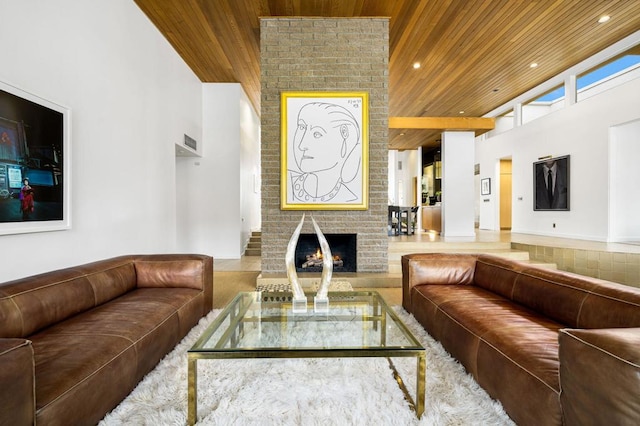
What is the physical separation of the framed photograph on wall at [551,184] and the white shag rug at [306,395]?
6343 mm

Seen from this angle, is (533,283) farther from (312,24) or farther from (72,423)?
(312,24)

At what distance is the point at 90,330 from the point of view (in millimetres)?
1633

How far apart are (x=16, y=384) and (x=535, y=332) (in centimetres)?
210

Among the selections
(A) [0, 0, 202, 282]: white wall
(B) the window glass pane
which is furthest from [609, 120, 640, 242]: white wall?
(A) [0, 0, 202, 282]: white wall

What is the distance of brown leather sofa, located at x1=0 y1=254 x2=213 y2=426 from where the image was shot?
105 cm

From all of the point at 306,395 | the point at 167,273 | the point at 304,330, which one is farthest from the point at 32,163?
the point at 306,395

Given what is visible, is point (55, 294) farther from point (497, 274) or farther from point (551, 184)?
point (551, 184)

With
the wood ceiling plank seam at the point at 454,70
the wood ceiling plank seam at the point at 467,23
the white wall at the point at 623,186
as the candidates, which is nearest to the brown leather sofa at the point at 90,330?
the wood ceiling plank seam at the point at 467,23

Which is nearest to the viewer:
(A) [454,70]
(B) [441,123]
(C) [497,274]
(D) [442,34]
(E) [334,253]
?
(C) [497,274]

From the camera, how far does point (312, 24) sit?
397 cm

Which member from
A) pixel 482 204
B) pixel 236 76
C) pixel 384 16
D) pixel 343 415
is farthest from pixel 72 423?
pixel 482 204

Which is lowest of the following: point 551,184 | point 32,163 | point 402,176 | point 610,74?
point 32,163

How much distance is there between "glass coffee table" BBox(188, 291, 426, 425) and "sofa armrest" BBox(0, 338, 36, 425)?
514mm

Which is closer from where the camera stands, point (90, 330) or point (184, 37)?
point (90, 330)
